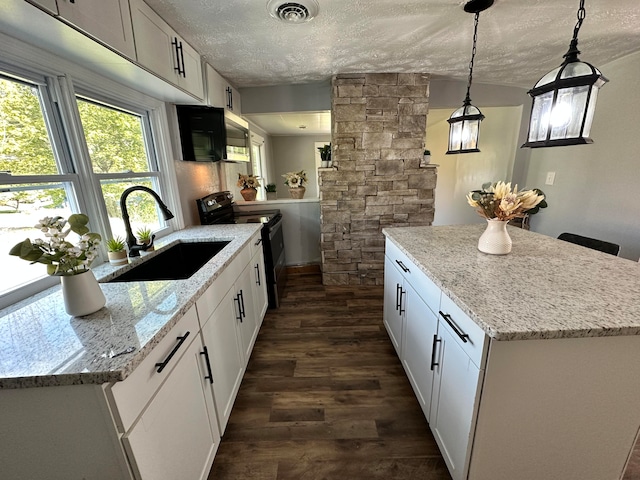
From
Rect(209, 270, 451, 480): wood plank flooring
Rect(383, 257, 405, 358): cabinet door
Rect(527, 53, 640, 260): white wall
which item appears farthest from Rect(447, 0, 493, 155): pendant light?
Rect(527, 53, 640, 260): white wall

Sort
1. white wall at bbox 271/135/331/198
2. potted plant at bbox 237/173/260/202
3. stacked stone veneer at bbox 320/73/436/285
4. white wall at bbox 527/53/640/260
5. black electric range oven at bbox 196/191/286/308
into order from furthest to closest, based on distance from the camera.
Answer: white wall at bbox 271/135/331/198 → potted plant at bbox 237/173/260/202 → stacked stone veneer at bbox 320/73/436/285 → black electric range oven at bbox 196/191/286/308 → white wall at bbox 527/53/640/260

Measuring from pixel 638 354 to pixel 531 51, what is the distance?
2.44 meters

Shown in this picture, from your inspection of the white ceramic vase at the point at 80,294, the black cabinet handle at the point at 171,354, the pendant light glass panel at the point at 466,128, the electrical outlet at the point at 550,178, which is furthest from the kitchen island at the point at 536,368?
the electrical outlet at the point at 550,178

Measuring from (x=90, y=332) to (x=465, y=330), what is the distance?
1298 millimetres

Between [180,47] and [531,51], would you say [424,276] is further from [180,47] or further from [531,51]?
[531,51]

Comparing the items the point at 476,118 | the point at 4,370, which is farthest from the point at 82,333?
the point at 476,118

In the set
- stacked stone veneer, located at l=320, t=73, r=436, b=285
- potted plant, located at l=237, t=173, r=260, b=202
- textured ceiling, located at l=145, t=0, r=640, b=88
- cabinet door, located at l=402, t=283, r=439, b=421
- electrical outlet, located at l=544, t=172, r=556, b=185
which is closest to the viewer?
cabinet door, located at l=402, t=283, r=439, b=421

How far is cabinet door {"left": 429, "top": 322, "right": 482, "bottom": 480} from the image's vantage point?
974mm

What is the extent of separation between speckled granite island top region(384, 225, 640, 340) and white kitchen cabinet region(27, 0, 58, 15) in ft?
5.80

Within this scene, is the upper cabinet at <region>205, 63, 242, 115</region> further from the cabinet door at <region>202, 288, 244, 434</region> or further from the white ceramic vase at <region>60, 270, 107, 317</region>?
the white ceramic vase at <region>60, 270, 107, 317</region>

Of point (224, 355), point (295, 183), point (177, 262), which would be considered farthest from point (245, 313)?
point (295, 183)

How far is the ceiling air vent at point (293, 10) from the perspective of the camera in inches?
57.7

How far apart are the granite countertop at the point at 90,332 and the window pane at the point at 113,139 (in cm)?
78

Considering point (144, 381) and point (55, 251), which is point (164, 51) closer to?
point (55, 251)
